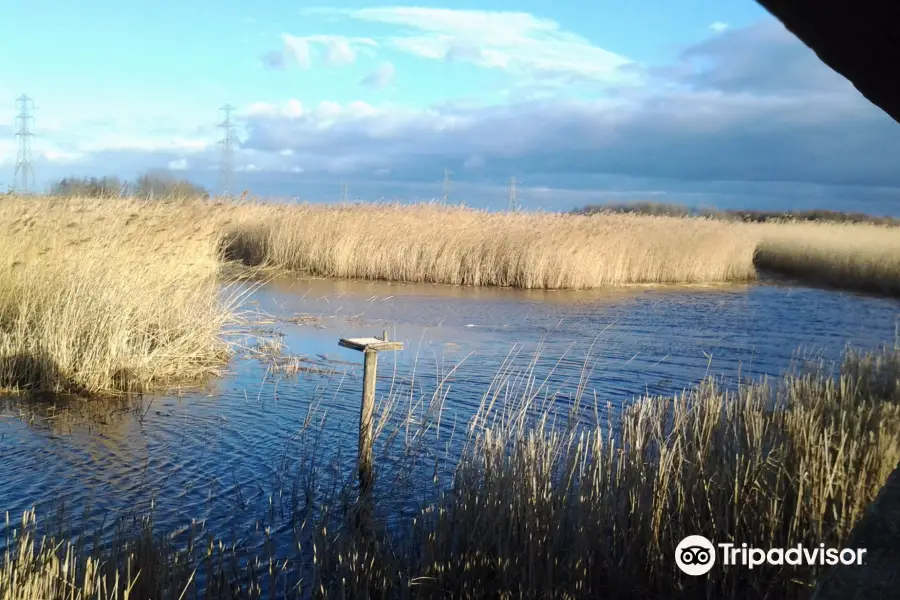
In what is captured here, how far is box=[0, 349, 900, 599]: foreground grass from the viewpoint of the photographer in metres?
3.12

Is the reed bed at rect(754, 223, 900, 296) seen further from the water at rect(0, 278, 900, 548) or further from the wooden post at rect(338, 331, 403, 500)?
the wooden post at rect(338, 331, 403, 500)

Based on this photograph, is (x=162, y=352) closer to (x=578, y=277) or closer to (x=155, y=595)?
(x=155, y=595)

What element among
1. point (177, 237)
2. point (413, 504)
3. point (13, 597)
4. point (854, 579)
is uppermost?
point (177, 237)

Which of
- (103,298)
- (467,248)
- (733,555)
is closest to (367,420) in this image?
(733,555)

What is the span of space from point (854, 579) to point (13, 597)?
7.85ft

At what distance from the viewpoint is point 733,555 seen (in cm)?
329

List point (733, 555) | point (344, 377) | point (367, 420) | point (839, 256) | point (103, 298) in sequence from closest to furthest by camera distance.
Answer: point (733, 555) < point (367, 420) < point (103, 298) < point (344, 377) < point (839, 256)

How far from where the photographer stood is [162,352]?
748 cm

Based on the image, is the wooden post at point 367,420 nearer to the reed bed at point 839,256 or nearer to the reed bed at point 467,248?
the reed bed at point 467,248

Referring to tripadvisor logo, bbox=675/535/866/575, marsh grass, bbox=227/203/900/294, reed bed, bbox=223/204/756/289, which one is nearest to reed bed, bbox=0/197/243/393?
tripadvisor logo, bbox=675/535/866/575

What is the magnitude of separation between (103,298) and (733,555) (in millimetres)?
5999

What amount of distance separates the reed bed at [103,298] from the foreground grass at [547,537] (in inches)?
138

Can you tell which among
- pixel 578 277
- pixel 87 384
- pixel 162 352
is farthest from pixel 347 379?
pixel 578 277

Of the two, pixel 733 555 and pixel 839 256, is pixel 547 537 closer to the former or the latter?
pixel 733 555
